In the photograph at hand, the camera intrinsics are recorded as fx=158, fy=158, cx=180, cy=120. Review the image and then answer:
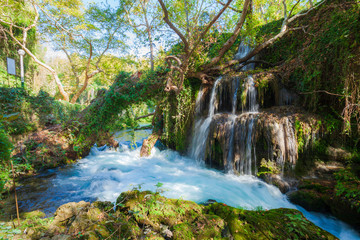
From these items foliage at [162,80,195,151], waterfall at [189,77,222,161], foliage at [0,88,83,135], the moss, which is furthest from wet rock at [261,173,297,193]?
foliage at [0,88,83,135]

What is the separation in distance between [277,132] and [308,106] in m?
1.63

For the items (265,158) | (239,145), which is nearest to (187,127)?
(239,145)

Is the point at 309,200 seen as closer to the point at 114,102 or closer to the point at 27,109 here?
the point at 114,102

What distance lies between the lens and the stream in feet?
13.4

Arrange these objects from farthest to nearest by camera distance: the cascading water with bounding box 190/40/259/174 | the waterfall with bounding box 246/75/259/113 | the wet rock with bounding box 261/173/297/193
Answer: the waterfall with bounding box 246/75/259/113 < the cascading water with bounding box 190/40/259/174 < the wet rock with bounding box 261/173/297/193

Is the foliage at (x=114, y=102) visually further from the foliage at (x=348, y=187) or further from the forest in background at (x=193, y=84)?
the foliage at (x=348, y=187)

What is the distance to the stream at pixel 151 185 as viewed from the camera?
4.09 m

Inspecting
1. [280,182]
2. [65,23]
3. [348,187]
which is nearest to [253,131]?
[280,182]

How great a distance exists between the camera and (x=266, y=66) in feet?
27.7

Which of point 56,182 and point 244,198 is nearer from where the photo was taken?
point 244,198

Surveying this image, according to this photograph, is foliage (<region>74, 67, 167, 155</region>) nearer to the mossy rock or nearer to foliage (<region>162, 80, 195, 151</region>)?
foliage (<region>162, 80, 195, 151</region>)

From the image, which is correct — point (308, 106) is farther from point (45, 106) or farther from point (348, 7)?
point (45, 106)

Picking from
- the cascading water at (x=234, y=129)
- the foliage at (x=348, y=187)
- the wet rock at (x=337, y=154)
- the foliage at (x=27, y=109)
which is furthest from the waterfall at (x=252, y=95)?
the foliage at (x=27, y=109)

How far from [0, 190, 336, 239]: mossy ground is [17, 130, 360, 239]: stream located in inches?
20.0
